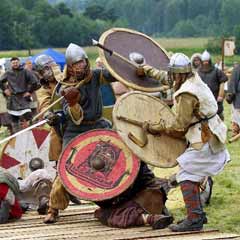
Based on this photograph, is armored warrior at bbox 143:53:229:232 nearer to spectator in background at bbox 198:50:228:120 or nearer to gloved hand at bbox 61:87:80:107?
gloved hand at bbox 61:87:80:107

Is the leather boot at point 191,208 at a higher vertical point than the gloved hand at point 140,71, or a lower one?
lower

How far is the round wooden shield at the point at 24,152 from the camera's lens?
8.80 m

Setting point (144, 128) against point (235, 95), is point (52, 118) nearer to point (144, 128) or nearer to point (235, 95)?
point (144, 128)

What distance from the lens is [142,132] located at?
6816mm

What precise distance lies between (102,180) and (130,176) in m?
0.25

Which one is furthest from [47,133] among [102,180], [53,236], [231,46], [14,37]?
[14,37]

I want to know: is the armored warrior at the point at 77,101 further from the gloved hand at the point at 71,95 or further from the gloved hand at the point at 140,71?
the gloved hand at the point at 140,71

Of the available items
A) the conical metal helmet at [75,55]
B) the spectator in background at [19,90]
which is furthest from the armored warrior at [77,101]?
the spectator in background at [19,90]

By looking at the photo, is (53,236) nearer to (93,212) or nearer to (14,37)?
(93,212)

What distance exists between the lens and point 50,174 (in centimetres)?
845

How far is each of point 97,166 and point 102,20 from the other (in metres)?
75.9

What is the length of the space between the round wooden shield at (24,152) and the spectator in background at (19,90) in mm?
4598

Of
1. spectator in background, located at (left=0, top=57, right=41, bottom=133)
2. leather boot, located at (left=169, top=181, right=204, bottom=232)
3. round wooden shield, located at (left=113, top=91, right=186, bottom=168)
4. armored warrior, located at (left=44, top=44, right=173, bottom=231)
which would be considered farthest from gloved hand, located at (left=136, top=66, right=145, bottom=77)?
spectator in background, located at (left=0, top=57, right=41, bottom=133)

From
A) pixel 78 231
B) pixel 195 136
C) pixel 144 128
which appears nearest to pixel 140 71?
pixel 144 128
